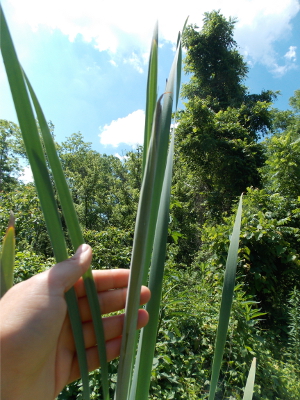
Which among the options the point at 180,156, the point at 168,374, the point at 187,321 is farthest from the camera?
the point at 180,156

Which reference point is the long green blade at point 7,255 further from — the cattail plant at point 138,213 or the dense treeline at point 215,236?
the dense treeline at point 215,236

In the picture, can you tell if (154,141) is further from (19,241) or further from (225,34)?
(225,34)

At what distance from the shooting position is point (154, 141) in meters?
0.33

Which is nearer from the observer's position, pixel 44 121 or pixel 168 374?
pixel 44 121

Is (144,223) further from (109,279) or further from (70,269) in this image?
(109,279)

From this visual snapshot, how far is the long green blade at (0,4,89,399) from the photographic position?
0.32m

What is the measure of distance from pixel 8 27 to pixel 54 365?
653mm

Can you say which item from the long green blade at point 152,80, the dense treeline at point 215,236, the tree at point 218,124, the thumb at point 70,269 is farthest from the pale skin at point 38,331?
the tree at point 218,124

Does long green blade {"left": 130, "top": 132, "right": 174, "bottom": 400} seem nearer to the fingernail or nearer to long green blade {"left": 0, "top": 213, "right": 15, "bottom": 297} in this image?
the fingernail

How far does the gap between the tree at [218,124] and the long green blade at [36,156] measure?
21.7ft

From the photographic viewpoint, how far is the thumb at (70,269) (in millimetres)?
394

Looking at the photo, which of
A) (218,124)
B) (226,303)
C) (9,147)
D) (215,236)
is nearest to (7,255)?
(226,303)

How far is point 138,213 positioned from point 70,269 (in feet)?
0.53

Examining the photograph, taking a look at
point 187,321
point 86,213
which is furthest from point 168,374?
point 86,213
